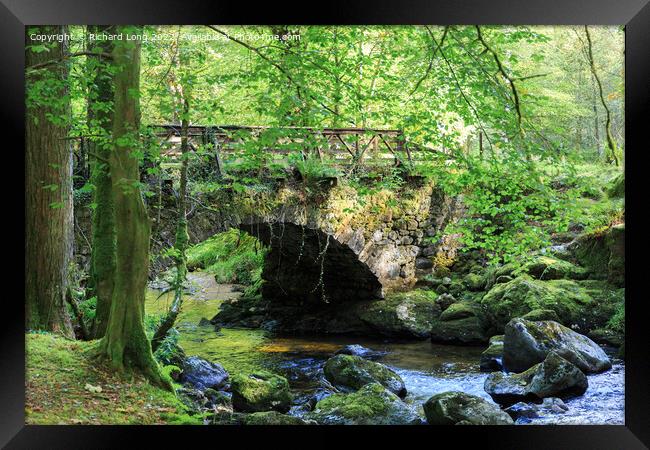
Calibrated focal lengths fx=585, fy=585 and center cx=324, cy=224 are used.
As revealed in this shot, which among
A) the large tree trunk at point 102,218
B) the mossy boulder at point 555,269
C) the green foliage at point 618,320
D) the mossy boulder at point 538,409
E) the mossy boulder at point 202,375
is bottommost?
the mossy boulder at point 538,409

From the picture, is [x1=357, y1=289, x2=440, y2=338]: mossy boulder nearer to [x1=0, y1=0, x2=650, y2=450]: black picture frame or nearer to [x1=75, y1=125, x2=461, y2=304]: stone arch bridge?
[x1=75, y1=125, x2=461, y2=304]: stone arch bridge

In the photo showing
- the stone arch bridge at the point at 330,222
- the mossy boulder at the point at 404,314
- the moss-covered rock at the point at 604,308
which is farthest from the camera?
the mossy boulder at the point at 404,314

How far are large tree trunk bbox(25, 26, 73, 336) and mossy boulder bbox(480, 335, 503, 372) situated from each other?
16.5 feet

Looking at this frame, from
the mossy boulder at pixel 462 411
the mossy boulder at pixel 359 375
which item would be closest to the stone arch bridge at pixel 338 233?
the mossy boulder at pixel 359 375

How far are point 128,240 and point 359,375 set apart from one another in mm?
3505

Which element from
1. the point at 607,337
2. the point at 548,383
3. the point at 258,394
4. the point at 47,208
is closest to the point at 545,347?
the point at 548,383

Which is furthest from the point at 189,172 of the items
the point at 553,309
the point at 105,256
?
the point at 553,309

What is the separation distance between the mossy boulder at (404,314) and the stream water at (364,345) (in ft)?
0.77

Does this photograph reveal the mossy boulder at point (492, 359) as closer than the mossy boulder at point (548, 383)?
No

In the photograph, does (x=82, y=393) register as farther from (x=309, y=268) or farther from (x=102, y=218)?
(x=309, y=268)

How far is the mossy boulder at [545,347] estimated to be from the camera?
649 centimetres

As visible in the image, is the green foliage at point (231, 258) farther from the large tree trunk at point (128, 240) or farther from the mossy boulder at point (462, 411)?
the large tree trunk at point (128, 240)
